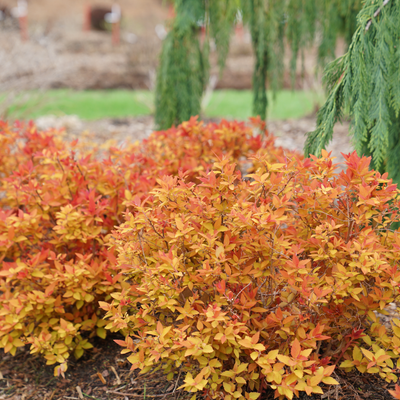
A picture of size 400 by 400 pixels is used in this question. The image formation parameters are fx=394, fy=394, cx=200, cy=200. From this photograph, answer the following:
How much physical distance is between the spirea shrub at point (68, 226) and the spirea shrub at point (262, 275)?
0.21 m

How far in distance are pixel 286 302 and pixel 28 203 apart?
1621 mm

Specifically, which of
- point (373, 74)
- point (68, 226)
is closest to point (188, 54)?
point (373, 74)

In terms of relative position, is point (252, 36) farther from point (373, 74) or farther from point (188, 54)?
point (373, 74)

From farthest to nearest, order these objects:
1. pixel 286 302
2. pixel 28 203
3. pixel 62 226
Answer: pixel 28 203 → pixel 62 226 → pixel 286 302

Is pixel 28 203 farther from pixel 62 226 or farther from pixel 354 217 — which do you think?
pixel 354 217

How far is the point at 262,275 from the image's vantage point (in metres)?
1.67

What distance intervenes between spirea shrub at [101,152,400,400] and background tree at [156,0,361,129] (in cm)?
205

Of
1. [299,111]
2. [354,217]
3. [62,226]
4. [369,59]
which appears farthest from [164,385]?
[299,111]

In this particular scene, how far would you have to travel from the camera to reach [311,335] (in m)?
1.52

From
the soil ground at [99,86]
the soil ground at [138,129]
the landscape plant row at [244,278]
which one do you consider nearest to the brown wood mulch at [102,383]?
the soil ground at [99,86]

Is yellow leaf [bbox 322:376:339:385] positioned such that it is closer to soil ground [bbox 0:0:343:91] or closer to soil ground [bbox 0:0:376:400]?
soil ground [bbox 0:0:376:400]

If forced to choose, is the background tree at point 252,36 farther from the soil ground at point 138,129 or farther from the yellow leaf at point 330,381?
the yellow leaf at point 330,381

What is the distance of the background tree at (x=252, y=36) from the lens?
10.8 ft

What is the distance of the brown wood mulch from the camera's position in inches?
71.2
